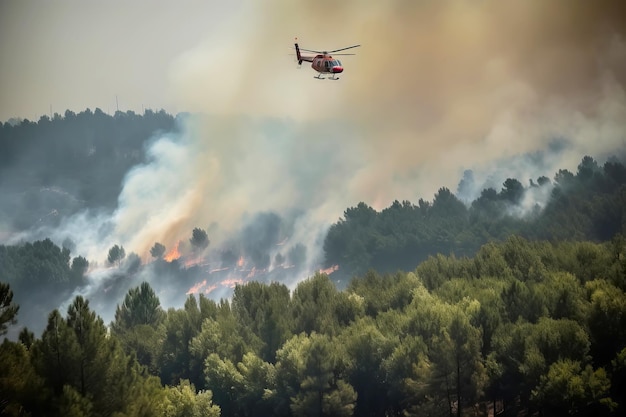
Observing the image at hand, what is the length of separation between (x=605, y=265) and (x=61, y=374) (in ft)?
215

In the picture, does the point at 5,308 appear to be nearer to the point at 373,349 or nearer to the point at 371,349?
the point at 371,349

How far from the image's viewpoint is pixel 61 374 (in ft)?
241

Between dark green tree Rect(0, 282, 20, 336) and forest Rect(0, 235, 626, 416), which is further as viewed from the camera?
forest Rect(0, 235, 626, 416)

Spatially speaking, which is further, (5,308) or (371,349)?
(371,349)

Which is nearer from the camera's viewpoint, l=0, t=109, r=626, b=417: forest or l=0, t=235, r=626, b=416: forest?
l=0, t=109, r=626, b=417: forest

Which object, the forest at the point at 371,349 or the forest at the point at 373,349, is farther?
the forest at the point at 373,349

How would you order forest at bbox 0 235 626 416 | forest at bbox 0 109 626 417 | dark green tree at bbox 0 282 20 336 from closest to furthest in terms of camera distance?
1. dark green tree at bbox 0 282 20 336
2. forest at bbox 0 109 626 417
3. forest at bbox 0 235 626 416

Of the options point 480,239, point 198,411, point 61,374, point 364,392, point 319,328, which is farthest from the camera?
point 480,239

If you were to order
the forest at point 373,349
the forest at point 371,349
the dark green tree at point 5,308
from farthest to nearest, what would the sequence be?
1. the forest at point 373,349
2. the forest at point 371,349
3. the dark green tree at point 5,308

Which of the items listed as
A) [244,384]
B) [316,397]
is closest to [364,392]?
[316,397]

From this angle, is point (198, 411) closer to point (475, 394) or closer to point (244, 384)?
point (244, 384)

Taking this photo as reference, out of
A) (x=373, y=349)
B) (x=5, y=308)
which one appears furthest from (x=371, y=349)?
(x=5, y=308)

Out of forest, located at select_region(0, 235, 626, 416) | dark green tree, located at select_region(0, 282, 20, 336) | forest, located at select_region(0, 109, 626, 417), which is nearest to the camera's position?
dark green tree, located at select_region(0, 282, 20, 336)

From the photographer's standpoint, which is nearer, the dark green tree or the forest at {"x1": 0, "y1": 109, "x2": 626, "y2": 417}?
the dark green tree
